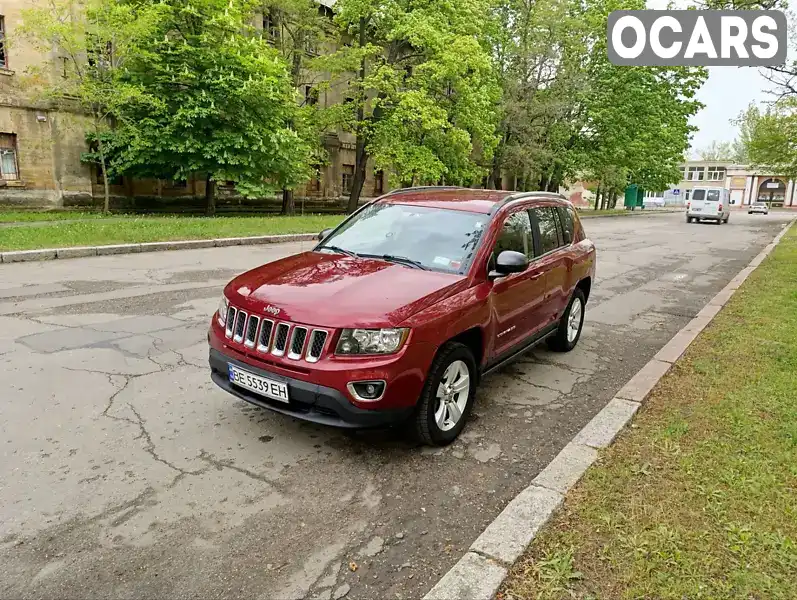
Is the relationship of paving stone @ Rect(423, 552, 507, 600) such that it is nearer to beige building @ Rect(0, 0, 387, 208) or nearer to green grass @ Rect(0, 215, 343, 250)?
green grass @ Rect(0, 215, 343, 250)

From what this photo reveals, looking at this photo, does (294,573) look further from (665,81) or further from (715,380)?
(665,81)

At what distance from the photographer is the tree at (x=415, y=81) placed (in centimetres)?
2369

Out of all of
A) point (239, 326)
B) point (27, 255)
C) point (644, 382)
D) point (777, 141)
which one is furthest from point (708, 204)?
point (239, 326)

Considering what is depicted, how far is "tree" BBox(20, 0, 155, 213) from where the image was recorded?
17438 millimetres

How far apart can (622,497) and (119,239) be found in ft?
41.9

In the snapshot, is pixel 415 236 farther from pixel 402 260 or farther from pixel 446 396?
pixel 446 396

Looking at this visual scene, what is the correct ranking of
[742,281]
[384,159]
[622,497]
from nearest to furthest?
[622,497] < [742,281] < [384,159]

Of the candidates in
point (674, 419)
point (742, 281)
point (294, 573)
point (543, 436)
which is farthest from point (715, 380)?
point (742, 281)

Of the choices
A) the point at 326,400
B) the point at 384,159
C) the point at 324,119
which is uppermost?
the point at 324,119

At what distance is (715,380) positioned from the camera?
5.19m

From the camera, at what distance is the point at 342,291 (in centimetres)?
381

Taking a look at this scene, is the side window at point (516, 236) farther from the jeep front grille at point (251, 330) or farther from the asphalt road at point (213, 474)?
the jeep front grille at point (251, 330)

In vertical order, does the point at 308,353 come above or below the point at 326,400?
above

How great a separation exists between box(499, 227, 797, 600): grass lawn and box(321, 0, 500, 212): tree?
20.4 metres
